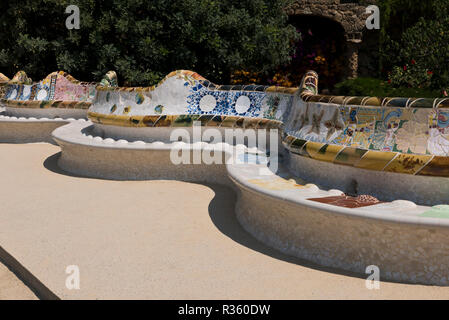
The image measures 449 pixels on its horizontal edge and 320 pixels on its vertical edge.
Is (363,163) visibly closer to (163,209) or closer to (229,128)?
(163,209)

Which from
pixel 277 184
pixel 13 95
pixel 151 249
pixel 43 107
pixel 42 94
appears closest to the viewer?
pixel 151 249

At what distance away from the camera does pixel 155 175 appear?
4980 millimetres

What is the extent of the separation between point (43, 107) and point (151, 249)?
5.65 m

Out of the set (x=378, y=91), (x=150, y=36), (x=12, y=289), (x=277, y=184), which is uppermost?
(x=150, y=36)

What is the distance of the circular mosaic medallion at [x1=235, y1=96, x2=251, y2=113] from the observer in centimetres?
512

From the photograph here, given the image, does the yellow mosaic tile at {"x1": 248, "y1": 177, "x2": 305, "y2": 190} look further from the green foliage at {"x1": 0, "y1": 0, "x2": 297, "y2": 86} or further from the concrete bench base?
the green foliage at {"x1": 0, "y1": 0, "x2": 297, "y2": 86}

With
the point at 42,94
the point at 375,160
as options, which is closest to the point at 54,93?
the point at 42,94

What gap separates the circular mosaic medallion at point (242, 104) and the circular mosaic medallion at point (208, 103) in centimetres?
27

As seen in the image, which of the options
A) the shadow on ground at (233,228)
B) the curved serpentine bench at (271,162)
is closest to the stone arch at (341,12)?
the curved serpentine bench at (271,162)

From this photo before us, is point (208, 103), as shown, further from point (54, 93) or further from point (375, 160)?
point (54, 93)

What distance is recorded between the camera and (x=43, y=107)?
7836 mm
